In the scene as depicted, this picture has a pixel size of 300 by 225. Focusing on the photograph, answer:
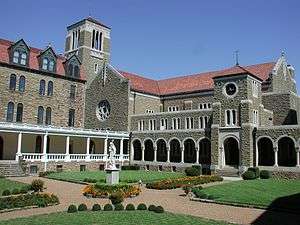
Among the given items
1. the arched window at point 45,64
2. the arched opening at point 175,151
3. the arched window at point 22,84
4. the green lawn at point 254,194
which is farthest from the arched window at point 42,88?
the green lawn at point 254,194

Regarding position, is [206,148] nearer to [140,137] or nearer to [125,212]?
[140,137]

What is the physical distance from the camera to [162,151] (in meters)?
51.3

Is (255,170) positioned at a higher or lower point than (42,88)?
lower

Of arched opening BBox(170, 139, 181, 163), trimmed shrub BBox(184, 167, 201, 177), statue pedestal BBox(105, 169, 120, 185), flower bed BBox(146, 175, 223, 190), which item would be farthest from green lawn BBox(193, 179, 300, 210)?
arched opening BBox(170, 139, 181, 163)

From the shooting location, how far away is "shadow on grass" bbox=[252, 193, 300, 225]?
15117mm

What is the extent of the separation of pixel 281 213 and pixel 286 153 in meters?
26.2

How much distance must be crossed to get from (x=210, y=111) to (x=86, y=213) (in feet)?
104

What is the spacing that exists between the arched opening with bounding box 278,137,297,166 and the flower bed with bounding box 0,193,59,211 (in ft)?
99.5

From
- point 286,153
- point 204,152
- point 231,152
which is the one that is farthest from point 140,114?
point 286,153

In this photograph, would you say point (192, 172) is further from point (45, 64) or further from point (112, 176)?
point (45, 64)

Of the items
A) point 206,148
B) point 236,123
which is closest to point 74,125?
point 206,148

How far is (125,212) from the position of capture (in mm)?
16125

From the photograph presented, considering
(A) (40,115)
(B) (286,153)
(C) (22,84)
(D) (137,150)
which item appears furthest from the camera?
(D) (137,150)

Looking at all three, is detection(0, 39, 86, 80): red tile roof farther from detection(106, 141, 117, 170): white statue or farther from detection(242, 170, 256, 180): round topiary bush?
detection(242, 170, 256, 180): round topiary bush
